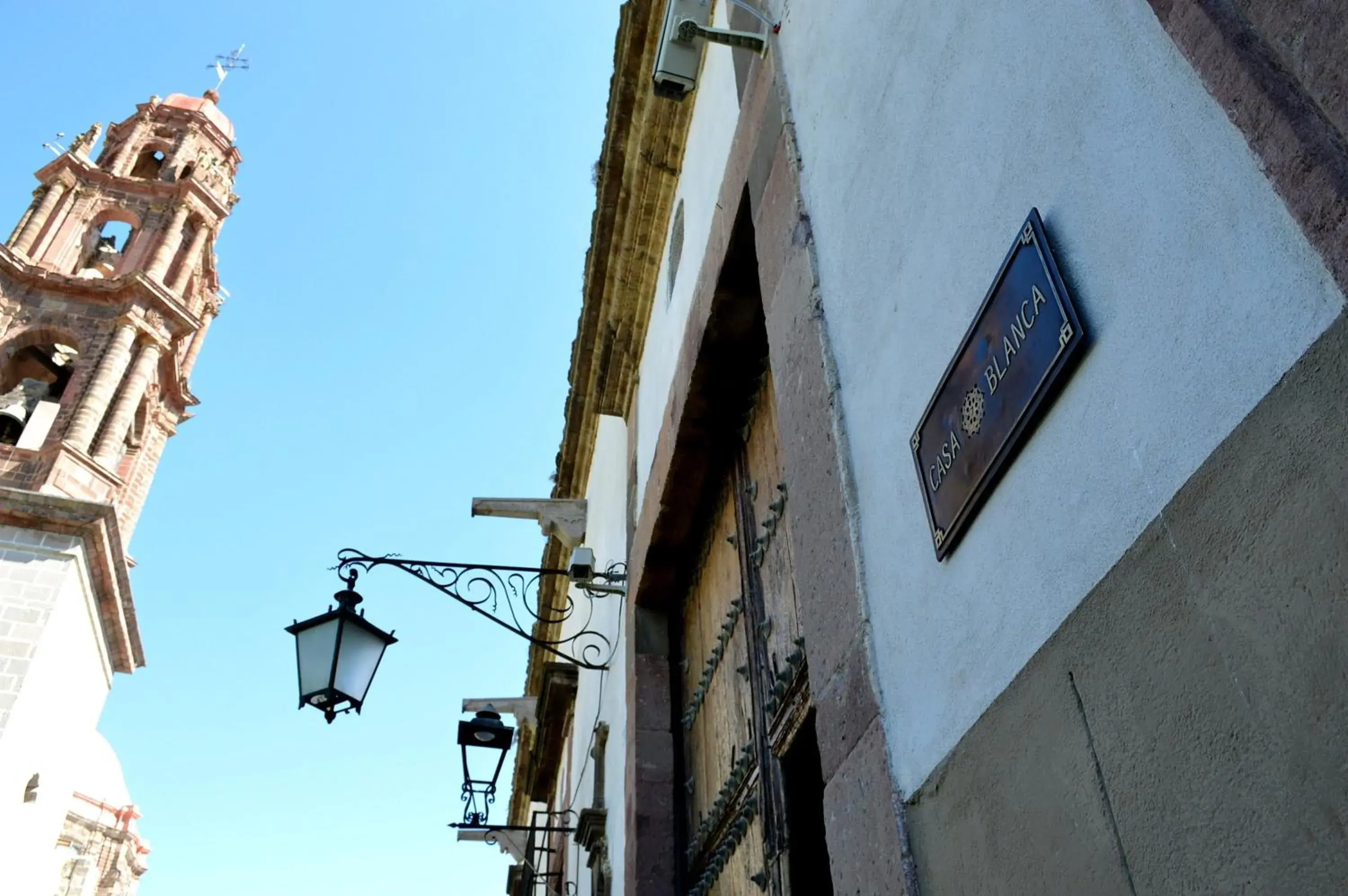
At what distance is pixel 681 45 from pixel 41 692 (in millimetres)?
14114

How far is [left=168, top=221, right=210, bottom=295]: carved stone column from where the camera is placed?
22.7 meters

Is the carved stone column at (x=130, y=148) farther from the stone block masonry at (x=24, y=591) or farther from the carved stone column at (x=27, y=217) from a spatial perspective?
the stone block masonry at (x=24, y=591)

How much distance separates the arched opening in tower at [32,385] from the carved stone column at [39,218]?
97.7 inches

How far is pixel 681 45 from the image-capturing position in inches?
171

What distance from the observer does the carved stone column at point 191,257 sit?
22703 millimetres

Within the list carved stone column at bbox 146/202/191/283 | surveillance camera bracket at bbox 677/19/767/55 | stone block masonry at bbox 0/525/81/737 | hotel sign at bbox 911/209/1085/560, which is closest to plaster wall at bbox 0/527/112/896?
stone block masonry at bbox 0/525/81/737

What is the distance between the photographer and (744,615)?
398cm

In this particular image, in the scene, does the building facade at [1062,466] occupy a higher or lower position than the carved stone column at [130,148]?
lower

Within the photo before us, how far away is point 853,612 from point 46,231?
23.6 metres

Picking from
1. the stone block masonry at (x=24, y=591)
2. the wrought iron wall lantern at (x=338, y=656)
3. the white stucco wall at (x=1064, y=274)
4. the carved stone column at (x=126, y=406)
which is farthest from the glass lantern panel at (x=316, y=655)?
the carved stone column at (x=126, y=406)

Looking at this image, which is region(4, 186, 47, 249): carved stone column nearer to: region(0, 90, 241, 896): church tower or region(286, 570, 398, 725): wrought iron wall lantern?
region(0, 90, 241, 896): church tower

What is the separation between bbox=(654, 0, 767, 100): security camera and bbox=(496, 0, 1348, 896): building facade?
27 cm

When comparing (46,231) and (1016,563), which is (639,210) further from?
(46,231)

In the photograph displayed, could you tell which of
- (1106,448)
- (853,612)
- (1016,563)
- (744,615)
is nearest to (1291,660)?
(1106,448)
